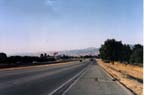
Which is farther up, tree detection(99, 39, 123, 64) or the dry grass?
tree detection(99, 39, 123, 64)

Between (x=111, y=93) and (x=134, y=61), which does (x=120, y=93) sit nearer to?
(x=111, y=93)

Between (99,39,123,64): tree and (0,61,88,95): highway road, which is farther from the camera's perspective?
(99,39,123,64): tree

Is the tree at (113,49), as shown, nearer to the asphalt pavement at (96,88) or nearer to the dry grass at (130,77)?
the dry grass at (130,77)

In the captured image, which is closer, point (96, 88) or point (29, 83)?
point (96, 88)

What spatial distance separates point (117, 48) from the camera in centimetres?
13362

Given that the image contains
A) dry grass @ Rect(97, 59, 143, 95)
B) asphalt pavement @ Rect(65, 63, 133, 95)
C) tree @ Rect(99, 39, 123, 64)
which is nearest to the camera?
asphalt pavement @ Rect(65, 63, 133, 95)

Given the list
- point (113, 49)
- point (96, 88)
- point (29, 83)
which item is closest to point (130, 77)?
point (29, 83)

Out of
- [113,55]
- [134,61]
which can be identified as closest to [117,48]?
[113,55]

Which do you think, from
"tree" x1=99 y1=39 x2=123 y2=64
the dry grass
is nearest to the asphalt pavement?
the dry grass

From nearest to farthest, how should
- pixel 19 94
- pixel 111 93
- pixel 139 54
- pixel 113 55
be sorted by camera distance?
pixel 19 94 < pixel 111 93 < pixel 139 54 < pixel 113 55

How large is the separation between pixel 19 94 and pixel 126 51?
134444mm

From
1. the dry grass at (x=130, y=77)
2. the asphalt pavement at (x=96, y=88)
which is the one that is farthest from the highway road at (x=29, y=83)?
the dry grass at (x=130, y=77)

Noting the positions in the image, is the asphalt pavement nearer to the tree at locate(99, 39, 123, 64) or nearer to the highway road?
the highway road

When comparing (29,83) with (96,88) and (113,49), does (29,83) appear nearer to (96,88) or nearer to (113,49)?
(96,88)
